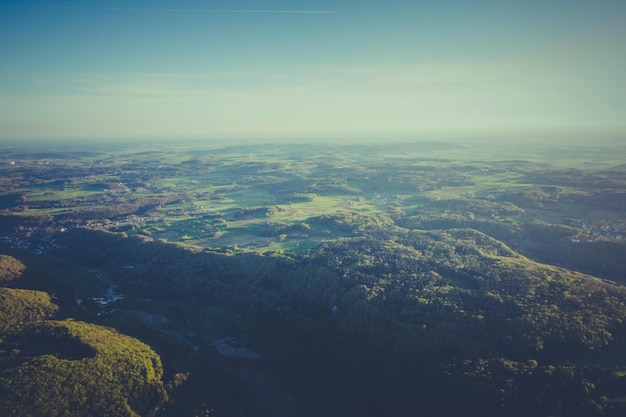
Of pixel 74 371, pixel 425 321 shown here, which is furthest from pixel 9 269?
pixel 425 321

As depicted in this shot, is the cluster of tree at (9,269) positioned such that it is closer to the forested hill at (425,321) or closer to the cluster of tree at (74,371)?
the cluster of tree at (74,371)

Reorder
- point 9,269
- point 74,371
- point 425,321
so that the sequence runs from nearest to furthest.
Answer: point 74,371 → point 425,321 → point 9,269

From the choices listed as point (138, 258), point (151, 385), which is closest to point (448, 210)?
point (138, 258)

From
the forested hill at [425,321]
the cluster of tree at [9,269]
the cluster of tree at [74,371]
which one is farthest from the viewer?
the cluster of tree at [9,269]

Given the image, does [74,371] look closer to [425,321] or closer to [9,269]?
[425,321]

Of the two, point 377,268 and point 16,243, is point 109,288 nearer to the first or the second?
point 16,243

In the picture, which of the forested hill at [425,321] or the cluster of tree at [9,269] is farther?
the cluster of tree at [9,269]

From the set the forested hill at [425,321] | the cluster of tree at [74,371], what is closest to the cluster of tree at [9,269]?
the cluster of tree at [74,371]

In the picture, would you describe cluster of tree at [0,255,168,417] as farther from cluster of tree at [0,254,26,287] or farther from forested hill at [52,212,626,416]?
cluster of tree at [0,254,26,287]
